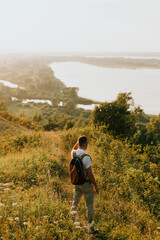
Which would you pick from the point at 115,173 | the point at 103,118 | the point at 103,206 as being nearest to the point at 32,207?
the point at 103,206

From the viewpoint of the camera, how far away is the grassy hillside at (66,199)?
368 centimetres

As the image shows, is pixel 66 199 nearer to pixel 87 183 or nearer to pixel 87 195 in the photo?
pixel 87 195

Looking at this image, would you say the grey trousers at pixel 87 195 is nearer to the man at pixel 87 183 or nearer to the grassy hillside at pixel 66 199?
the man at pixel 87 183

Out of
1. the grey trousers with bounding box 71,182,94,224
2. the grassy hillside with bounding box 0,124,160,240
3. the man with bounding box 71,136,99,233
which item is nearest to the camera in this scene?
the grassy hillside with bounding box 0,124,160,240

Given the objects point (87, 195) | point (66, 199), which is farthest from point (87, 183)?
point (66, 199)

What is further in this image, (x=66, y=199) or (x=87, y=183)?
(x=66, y=199)

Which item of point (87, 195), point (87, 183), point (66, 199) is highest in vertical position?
point (87, 183)

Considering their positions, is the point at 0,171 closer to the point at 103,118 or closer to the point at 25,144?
the point at 25,144

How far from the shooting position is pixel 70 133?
36.4ft

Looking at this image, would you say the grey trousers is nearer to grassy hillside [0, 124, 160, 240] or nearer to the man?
the man

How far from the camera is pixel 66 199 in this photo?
5.81m

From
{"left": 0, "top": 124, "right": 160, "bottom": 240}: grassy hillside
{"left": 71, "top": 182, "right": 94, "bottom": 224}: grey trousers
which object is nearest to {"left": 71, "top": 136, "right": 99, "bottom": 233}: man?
{"left": 71, "top": 182, "right": 94, "bottom": 224}: grey trousers

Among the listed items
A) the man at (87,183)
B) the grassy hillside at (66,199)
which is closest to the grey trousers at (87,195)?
the man at (87,183)

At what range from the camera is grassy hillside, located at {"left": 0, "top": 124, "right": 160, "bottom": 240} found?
12.1 feet
